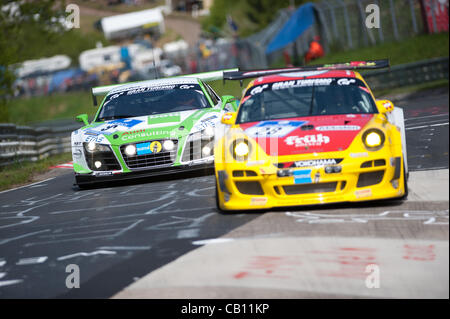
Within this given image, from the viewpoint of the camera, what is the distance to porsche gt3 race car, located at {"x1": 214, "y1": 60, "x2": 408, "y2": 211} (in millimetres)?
6906

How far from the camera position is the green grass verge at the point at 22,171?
47.1ft

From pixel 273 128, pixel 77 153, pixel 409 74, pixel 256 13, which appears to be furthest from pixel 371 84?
pixel 256 13

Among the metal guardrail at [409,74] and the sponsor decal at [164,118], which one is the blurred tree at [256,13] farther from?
the sponsor decal at [164,118]

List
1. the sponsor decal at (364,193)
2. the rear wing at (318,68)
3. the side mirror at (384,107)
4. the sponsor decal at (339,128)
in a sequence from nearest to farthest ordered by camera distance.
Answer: the sponsor decal at (364,193)
the sponsor decal at (339,128)
the side mirror at (384,107)
the rear wing at (318,68)

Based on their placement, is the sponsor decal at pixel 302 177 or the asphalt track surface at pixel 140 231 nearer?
the asphalt track surface at pixel 140 231

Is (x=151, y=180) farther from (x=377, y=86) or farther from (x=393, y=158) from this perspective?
(x=377, y=86)

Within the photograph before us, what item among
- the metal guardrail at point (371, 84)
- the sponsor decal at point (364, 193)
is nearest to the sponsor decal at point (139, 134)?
the sponsor decal at point (364, 193)

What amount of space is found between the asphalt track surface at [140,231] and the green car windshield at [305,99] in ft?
3.25

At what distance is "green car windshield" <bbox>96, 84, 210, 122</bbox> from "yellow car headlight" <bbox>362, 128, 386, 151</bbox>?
15.0 ft

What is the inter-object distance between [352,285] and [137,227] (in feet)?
9.91

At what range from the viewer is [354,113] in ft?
25.3

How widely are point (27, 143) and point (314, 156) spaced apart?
1295 cm

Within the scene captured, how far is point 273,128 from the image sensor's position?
7500mm

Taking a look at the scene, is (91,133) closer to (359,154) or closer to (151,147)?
(151,147)
